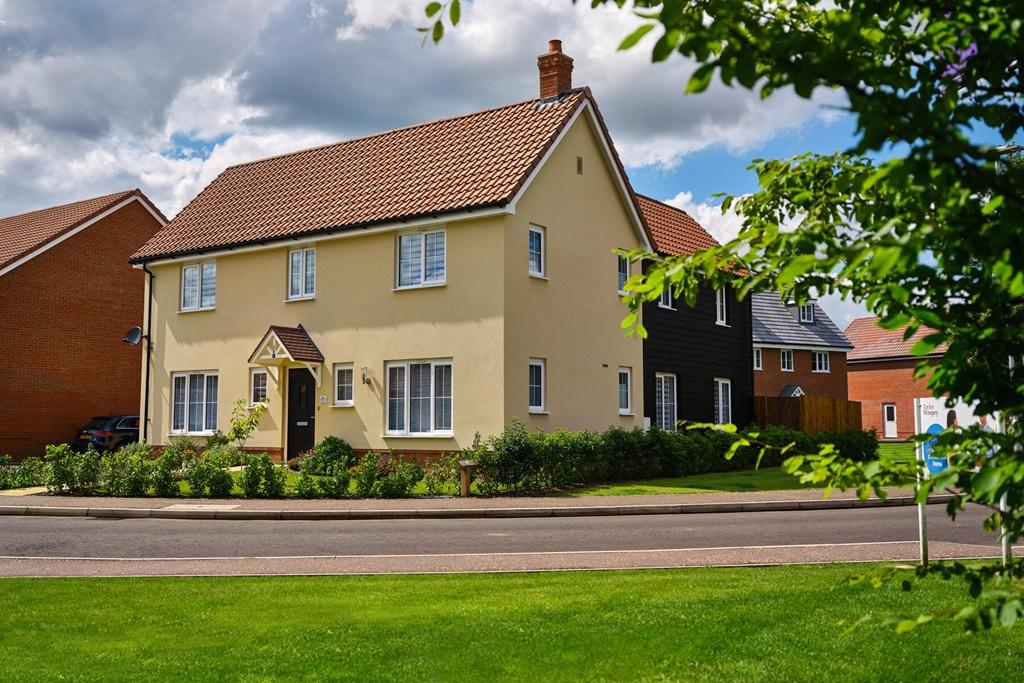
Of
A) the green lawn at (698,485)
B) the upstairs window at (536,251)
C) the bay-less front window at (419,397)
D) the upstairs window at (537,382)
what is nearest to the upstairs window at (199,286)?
the bay-less front window at (419,397)

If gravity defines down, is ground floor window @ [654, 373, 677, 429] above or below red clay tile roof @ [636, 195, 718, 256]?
below

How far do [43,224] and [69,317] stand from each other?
5.25m

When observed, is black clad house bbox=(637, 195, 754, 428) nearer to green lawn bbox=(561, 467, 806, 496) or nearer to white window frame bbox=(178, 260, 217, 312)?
→ green lawn bbox=(561, 467, 806, 496)

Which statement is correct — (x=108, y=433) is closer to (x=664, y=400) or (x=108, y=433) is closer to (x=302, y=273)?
(x=302, y=273)

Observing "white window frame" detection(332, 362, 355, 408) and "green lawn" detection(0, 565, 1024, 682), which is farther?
"white window frame" detection(332, 362, 355, 408)

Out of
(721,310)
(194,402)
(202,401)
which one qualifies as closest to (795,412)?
(721,310)

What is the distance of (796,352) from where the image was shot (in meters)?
57.1

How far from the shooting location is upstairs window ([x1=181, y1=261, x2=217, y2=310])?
30312 millimetres

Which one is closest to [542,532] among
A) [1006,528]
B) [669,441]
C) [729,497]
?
[729,497]

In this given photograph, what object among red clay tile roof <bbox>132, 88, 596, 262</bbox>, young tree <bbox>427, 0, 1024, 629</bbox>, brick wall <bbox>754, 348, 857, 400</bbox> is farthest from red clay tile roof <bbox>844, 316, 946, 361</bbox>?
young tree <bbox>427, 0, 1024, 629</bbox>

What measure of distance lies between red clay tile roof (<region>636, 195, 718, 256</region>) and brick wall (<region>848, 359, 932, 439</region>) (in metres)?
29.0

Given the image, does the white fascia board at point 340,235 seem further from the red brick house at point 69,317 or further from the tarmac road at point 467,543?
the tarmac road at point 467,543

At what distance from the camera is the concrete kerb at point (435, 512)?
Answer: 17969mm

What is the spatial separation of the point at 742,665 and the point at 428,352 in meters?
19.1
